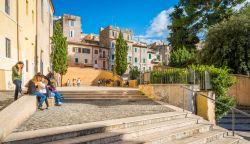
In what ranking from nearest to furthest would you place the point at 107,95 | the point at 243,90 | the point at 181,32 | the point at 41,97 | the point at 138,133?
the point at 138,133 → the point at 41,97 → the point at 107,95 → the point at 243,90 → the point at 181,32

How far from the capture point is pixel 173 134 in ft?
27.2

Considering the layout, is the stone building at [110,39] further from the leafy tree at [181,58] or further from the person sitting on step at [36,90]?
the person sitting on step at [36,90]

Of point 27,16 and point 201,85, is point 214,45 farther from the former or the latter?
point 27,16

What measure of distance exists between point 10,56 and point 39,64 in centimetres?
883

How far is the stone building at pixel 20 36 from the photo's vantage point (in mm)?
16078

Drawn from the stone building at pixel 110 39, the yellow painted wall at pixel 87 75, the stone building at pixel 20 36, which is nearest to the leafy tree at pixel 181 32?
the stone building at pixel 20 36

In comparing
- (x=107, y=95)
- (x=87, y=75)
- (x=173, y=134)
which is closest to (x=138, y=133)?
(x=173, y=134)

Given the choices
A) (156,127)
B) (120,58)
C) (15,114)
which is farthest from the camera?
(120,58)

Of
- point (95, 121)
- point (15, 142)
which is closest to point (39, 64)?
point (95, 121)

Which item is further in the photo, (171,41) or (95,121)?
(171,41)

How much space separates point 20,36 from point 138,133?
1396 centimetres

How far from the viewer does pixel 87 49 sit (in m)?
63.5

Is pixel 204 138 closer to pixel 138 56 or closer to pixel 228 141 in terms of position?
pixel 228 141

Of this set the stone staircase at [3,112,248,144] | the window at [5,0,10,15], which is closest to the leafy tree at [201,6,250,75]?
the stone staircase at [3,112,248,144]
